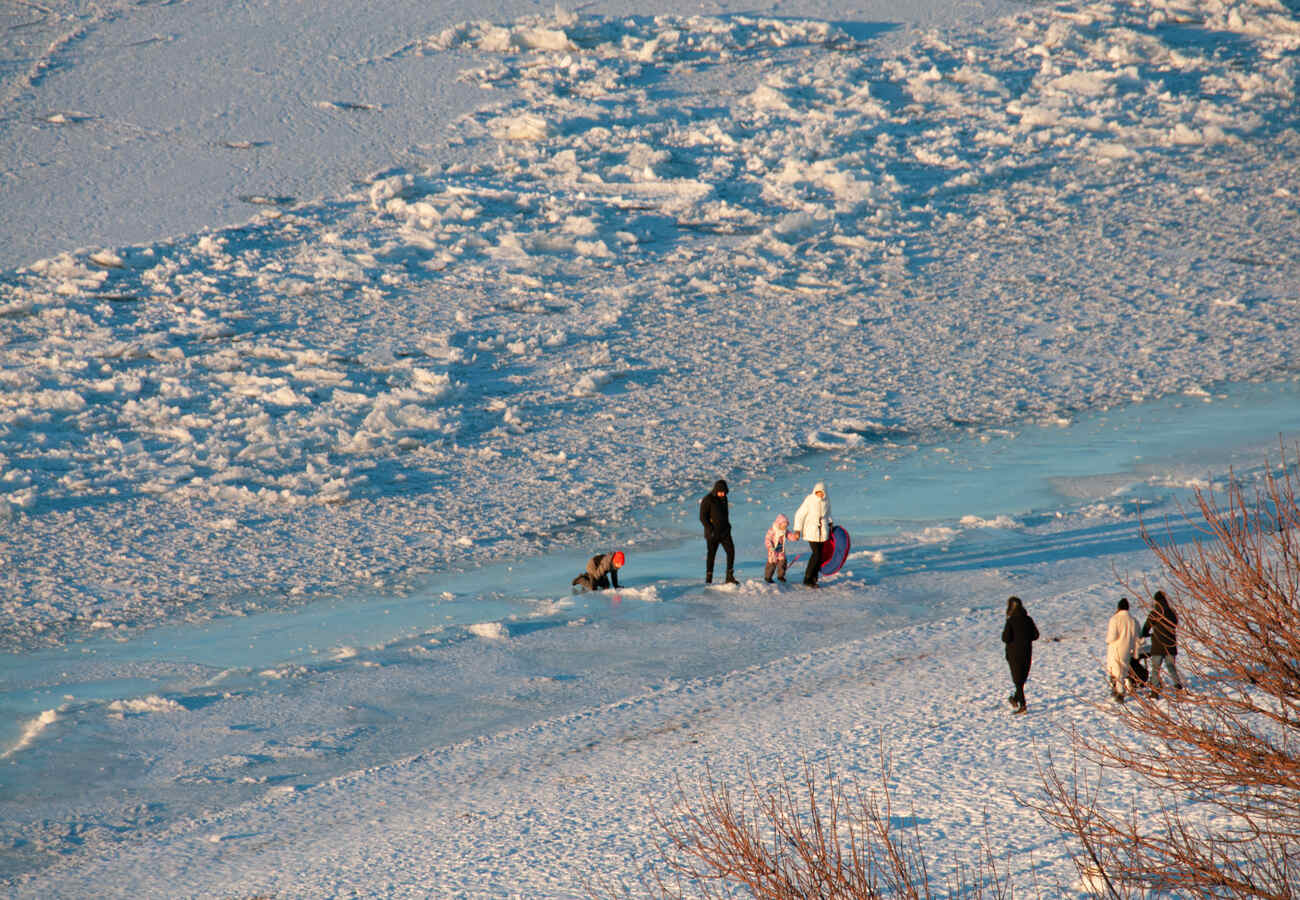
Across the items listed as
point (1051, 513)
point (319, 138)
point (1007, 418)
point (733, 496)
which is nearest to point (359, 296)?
point (319, 138)

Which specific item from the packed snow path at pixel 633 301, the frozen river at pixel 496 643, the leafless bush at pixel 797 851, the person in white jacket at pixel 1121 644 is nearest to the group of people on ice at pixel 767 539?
the frozen river at pixel 496 643

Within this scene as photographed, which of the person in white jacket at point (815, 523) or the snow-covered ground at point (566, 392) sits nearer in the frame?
the snow-covered ground at point (566, 392)

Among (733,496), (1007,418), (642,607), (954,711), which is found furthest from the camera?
(1007,418)

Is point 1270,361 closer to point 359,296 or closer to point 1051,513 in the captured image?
point 1051,513

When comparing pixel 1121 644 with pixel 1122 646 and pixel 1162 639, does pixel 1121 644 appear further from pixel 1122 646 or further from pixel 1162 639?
pixel 1162 639

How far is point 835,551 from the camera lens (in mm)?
12992

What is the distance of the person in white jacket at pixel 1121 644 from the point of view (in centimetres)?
910

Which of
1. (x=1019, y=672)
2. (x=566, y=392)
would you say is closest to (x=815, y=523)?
(x=1019, y=672)

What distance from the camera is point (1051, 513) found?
15227mm

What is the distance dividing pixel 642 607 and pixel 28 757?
5.58 meters

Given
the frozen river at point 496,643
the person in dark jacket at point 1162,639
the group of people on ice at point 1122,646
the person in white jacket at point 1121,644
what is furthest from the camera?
the frozen river at point 496,643

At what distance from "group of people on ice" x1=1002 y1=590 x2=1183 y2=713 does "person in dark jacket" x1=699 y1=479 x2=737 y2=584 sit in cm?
381

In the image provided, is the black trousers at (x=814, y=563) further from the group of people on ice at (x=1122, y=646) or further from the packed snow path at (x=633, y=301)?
the group of people on ice at (x=1122, y=646)

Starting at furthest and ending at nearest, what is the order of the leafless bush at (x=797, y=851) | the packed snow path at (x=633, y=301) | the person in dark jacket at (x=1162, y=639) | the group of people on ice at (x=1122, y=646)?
the packed snow path at (x=633, y=301)
the group of people on ice at (x=1122, y=646)
the person in dark jacket at (x=1162, y=639)
the leafless bush at (x=797, y=851)
